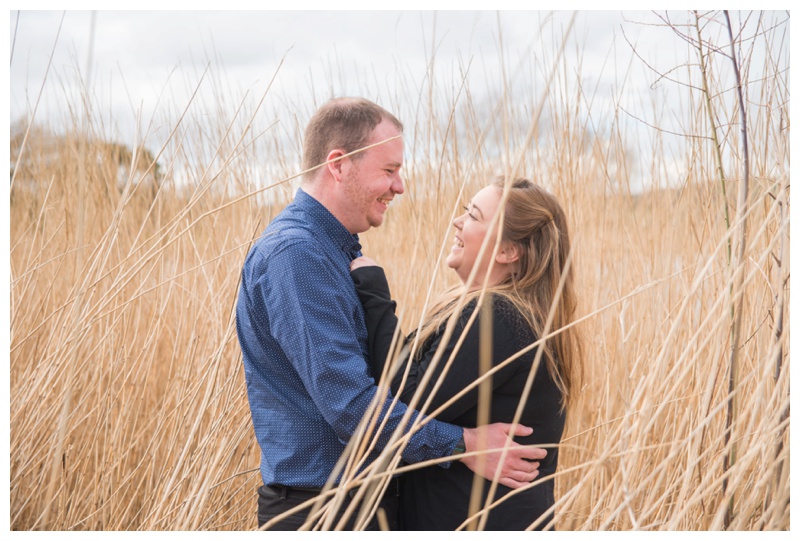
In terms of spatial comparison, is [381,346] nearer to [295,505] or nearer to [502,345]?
[502,345]

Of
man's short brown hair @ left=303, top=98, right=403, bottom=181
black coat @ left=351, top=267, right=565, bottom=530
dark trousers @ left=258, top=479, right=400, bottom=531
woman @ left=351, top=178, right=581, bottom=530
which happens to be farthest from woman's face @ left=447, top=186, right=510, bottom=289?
dark trousers @ left=258, top=479, right=400, bottom=531

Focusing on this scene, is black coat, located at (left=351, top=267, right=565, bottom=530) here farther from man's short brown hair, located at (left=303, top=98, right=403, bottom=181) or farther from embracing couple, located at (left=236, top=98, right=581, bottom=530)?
man's short brown hair, located at (left=303, top=98, right=403, bottom=181)

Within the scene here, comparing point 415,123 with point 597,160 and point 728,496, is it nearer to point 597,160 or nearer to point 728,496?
point 597,160

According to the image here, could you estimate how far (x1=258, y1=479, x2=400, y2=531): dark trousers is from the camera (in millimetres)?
1211

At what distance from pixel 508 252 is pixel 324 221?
344 millimetres

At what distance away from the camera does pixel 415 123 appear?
7.80 ft

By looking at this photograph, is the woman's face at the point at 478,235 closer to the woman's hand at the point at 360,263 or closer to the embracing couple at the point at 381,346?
the embracing couple at the point at 381,346

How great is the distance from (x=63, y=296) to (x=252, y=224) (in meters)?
0.70

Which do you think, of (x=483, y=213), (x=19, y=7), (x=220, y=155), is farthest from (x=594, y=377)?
(x=19, y=7)

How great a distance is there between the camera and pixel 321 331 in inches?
43.9

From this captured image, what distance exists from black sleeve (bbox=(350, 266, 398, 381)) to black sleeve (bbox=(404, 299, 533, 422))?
0.07 m

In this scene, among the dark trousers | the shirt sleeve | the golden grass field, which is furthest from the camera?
the golden grass field

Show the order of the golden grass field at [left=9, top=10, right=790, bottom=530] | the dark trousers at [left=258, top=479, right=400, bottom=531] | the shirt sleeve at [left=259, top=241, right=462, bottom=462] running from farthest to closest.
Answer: the golden grass field at [left=9, top=10, right=790, bottom=530] < the dark trousers at [left=258, top=479, right=400, bottom=531] < the shirt sleeve at [left=259, top=241, right=462, bottom=462]

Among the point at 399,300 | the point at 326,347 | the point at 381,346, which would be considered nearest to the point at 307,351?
the point at 326,347
